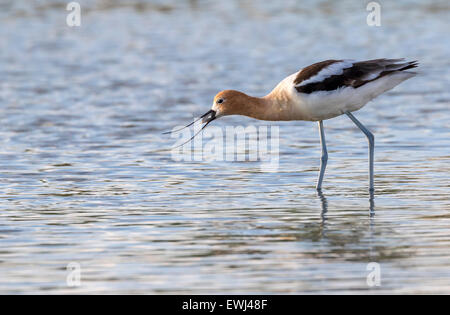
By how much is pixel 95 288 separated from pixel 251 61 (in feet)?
55.1

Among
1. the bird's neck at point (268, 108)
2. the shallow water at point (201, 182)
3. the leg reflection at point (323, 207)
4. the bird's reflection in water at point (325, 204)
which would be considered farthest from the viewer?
the bird's neck at point (268, 108)

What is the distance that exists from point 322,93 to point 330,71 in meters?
0.31

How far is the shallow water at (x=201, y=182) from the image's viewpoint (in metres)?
8.09

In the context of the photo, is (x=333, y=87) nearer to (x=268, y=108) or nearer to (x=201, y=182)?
(x=268, y=108)

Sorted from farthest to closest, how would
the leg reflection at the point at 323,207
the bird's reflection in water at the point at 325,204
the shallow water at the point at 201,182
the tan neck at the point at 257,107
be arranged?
1. the tan neck at the point at 257,107
2. the bird's reflection in water at the point at 325,204
3. the leg reflection at the point at 323,207
4. the shallow water at the point at 201,182

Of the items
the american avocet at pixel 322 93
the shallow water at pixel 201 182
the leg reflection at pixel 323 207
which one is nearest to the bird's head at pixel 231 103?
the american avocet at pixel 322 93

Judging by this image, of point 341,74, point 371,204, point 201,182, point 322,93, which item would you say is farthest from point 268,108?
point 371,204

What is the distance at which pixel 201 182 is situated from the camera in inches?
475

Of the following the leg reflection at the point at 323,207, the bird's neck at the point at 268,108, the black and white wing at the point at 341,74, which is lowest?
the leg reflection at the point at 323,207

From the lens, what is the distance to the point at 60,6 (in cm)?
3359

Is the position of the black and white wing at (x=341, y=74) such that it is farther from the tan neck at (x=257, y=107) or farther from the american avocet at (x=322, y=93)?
the tan neck at (x=257, y=107)

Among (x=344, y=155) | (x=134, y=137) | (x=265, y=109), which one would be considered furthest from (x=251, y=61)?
(x=265, y=109)

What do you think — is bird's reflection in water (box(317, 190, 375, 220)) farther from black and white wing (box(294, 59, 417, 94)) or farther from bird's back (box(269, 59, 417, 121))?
black and white wing (box(294, 59, 417, 94))
